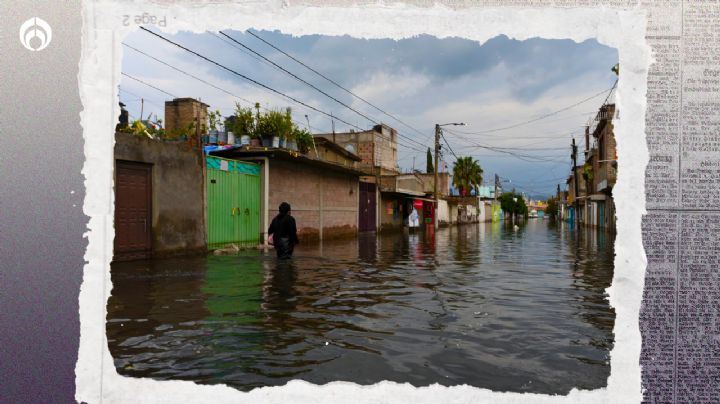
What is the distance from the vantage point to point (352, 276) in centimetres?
908

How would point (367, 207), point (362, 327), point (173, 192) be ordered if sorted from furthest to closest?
1. point (367, 207)
2. point (173, 192)
3. point (362, 327)

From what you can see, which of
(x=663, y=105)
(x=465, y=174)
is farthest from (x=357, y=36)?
(x=465, y=174)

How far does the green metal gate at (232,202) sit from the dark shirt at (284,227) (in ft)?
12.7

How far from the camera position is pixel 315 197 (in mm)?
20500

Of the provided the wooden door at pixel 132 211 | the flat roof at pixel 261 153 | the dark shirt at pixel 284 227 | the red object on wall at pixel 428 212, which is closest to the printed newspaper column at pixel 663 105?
the dark shirt at pixel 284 227

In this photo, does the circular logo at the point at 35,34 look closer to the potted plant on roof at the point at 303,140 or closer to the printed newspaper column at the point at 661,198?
the printed newspaper column at the point at 661,198

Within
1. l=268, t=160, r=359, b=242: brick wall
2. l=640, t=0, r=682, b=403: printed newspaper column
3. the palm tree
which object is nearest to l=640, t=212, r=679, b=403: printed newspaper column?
l=640, t=0, r=682, b=403: printed newspaper column

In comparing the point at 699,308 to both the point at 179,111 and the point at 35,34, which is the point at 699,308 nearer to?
the point at 35,34

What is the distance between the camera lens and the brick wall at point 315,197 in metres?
17.3

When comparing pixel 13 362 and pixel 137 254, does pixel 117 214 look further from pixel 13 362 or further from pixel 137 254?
pixel 13 362

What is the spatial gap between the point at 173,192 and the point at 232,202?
2.67 metres

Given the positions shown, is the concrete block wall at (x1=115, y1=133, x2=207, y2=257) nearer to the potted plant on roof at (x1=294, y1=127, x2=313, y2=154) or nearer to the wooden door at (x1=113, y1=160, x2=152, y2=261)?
the wooden door at (x1=113, y1=160, x2=152, y2=261)

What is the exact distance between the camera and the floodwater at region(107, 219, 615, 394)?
3.54m

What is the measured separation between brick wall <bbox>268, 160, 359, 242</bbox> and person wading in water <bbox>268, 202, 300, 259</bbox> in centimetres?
602
